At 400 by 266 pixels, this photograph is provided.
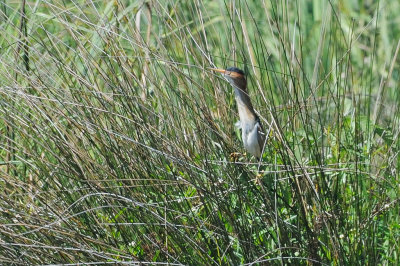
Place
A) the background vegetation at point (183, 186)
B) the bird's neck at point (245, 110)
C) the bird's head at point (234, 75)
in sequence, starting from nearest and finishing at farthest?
the background vegetation at point (183, 186), the bird's head at point (234, 75), the bird's neck at point (245, 110)

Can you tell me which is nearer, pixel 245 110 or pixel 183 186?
pixel 183 186

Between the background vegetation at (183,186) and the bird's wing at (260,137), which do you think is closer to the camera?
the background vegetation at (183,186)

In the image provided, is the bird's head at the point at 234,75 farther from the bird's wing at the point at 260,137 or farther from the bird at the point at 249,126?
→ the bird's wing at the point at 260,137

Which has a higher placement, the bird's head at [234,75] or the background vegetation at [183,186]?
the bird's head at [234,75]

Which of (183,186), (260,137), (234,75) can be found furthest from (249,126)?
(183,186)

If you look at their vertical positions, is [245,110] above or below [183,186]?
above

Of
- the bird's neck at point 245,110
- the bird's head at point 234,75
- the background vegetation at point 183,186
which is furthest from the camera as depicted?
the bird's neck at point 245,110

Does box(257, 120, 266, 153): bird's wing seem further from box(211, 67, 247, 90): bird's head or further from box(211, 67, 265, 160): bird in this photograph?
box(211, 67, 247, 90): bird's head

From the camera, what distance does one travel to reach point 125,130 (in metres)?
3.00

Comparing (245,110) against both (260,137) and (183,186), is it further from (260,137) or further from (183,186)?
(183,186)

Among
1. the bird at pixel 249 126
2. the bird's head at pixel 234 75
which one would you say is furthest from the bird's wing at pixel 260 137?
the bird's head at pixel 234 75

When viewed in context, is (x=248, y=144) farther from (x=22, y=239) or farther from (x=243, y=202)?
(x=22, y=239)

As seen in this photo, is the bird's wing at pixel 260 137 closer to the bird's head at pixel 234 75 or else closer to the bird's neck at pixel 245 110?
the bird's neck at pixel 245 110

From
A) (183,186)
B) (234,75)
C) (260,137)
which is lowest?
(183,186)
